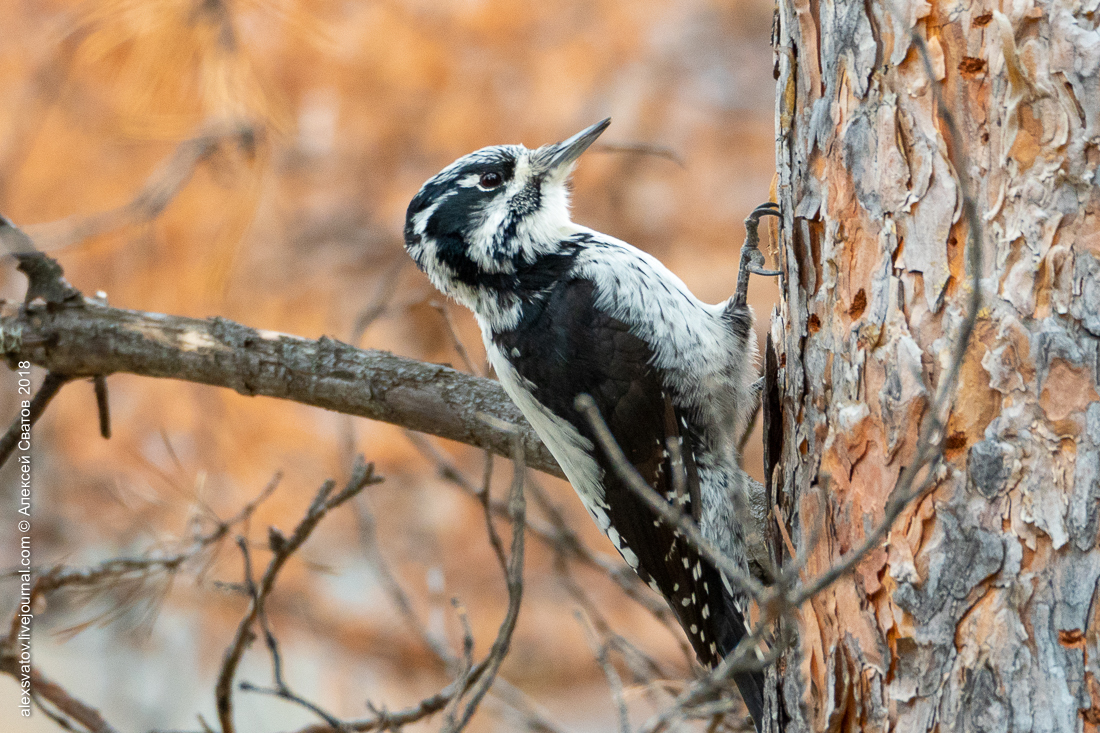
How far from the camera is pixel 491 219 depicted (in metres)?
2.23

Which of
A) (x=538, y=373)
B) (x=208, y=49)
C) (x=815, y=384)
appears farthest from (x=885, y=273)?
(x=208, y=49)

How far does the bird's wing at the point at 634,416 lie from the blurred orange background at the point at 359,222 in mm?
1375

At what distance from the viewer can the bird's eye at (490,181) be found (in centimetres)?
231

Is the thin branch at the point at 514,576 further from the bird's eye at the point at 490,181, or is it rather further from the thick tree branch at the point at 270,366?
the bird's eye at the point at 490,181

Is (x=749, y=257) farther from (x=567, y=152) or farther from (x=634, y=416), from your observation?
(x=567, y=152)

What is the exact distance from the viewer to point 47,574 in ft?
6.04

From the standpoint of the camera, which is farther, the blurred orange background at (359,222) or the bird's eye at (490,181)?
the blurred orange background at (359,222)

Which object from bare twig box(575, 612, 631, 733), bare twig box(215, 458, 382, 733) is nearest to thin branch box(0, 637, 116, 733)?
bare twig box(215, 458, 382, 733)

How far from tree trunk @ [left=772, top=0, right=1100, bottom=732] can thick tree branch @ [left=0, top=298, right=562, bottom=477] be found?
2.37 ft

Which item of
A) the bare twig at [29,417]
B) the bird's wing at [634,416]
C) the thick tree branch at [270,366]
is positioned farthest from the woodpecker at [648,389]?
the bare twig at [29,417]

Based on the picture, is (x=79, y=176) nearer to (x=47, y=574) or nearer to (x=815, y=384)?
(x=47, y=574)

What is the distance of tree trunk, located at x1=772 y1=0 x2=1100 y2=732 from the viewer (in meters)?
1.12

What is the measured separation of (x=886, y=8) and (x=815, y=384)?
1.86 ft

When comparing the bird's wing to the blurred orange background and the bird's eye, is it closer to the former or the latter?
the bird's eye
